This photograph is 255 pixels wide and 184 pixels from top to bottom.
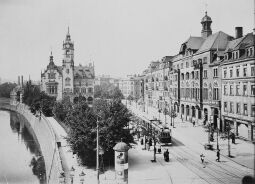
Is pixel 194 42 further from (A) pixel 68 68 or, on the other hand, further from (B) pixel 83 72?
(B) pixel 83 72

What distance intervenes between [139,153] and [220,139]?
14.1 metres

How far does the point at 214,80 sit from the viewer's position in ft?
174

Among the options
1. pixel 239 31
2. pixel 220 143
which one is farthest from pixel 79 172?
pixel 239 31

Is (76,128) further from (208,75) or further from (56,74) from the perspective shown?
(56,74)

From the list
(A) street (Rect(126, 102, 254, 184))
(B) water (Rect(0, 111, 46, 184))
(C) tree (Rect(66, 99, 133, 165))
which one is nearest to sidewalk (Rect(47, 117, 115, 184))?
(C) tree (Rect(66, 99, 133, 165))

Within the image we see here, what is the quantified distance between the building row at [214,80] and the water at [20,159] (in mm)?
24764

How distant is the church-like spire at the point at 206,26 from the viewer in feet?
210

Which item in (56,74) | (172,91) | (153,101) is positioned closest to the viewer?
(172,91)

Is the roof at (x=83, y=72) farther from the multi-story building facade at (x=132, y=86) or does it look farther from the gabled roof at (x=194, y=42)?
the gabled roof at (x=194, y=42)

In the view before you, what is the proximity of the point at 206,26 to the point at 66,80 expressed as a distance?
62.1 meters

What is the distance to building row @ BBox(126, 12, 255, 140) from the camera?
1583 inches

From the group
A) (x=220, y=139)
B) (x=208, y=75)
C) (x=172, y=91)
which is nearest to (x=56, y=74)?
(x=172, y=91)

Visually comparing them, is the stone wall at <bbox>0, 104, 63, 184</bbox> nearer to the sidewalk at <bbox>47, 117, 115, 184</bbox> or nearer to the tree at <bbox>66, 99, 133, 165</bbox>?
the sidewalk at <bbox>47, 117, 115, 184</bbox>

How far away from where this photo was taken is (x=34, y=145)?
189 ft
